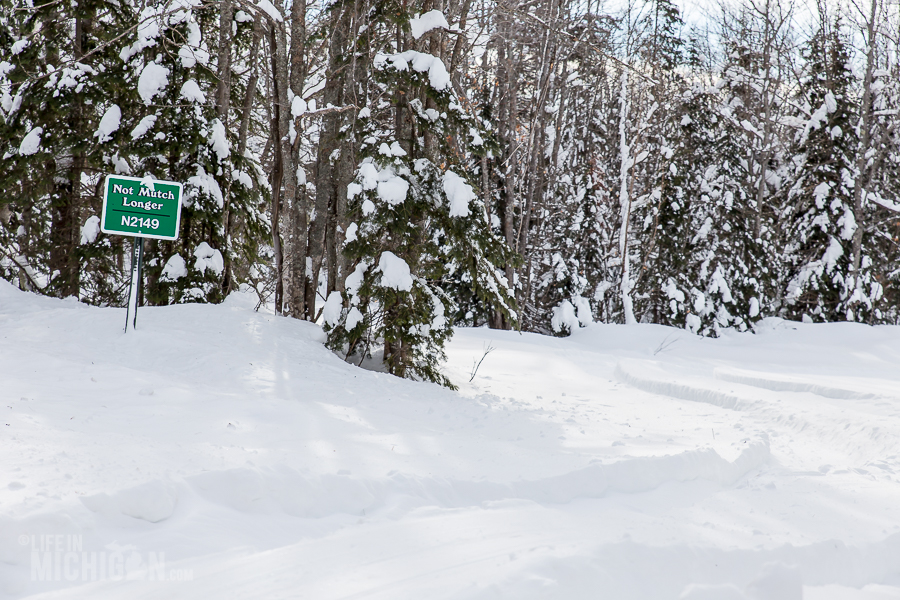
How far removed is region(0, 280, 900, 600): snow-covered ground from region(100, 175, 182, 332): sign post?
0.89 metres

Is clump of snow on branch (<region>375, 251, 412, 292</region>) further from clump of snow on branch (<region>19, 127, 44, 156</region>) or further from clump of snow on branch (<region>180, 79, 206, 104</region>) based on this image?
clump of snow on branch (<region>19, 127, 44, 156</region>)

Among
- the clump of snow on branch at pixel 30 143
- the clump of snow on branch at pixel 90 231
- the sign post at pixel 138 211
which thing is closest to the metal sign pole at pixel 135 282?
the sign post at pixel 138 211

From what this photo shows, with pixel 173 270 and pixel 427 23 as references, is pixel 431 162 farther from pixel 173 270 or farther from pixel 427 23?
pixel 173 270

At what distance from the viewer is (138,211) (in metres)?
7.05

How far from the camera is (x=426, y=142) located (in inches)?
316

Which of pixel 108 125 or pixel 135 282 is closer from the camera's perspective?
pixel 135 282

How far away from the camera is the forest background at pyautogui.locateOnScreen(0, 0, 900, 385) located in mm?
7836

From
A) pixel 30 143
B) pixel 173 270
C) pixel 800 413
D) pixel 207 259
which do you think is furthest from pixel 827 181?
pixel 30 143

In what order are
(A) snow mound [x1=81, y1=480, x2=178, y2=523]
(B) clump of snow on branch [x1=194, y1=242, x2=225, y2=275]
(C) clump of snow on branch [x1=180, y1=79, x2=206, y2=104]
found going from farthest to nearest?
(B) clump of snow on branch [x1=194, y1=242, x2=225, y2=275] → (C) clump of snow on branch [x1=180, y1=79, x2=206, y2=104] → (A) snow mound [x1=81, y1=480, x2=178, y2=523]

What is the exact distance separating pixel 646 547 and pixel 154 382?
451 centimetres

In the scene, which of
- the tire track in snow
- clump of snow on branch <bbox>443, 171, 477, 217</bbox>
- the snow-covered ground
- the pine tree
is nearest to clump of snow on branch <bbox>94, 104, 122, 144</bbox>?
the snow-covered ground

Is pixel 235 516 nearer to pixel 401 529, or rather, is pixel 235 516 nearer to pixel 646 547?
pixel 401 529

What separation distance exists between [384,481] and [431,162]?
488cm

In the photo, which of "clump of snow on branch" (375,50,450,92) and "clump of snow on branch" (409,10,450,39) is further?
"clump of snow on branch" (409,10,450,39)
